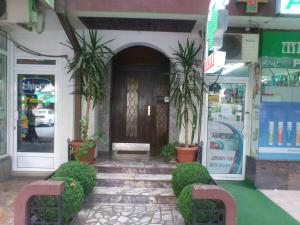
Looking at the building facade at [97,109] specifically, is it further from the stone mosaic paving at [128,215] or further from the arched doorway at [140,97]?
the stone mosaic paving at [128,215]

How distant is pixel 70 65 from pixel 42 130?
1502 mm

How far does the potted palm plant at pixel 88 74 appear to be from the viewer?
5.19 metres

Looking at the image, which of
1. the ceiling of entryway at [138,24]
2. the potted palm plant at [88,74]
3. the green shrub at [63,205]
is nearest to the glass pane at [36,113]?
the potted palm plant at [88,74]

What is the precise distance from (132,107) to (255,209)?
3662 mm

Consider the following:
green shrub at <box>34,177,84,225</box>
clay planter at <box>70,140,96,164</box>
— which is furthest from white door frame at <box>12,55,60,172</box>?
green shrub at <box>34,177,84,225</box>

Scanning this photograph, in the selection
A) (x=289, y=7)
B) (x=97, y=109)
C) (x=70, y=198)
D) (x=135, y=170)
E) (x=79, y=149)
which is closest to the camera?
(x=70, y=198)

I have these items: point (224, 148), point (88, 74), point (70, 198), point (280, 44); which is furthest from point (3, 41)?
point (280, 44)

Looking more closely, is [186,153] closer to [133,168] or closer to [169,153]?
[169,153]

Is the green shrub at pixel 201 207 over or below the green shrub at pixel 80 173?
below

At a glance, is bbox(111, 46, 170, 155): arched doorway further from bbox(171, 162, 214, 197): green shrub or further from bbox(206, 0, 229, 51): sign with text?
bbox(206, 0, 229, 51): sign with text

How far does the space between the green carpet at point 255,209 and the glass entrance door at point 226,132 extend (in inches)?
16.4

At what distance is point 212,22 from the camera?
379 centimetres

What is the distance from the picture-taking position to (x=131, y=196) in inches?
181

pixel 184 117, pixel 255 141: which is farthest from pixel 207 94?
pixel 255 141
